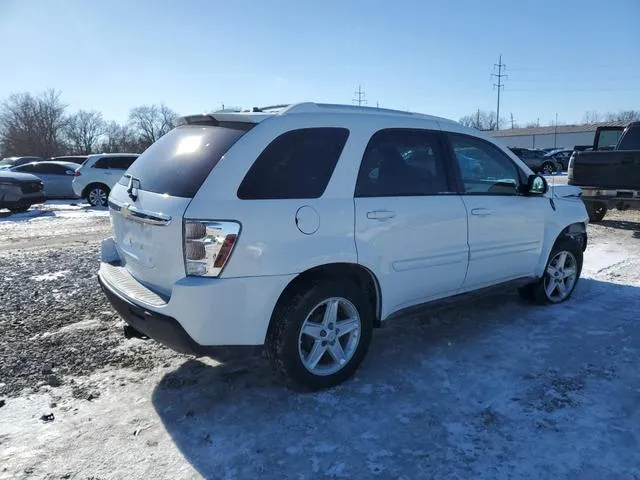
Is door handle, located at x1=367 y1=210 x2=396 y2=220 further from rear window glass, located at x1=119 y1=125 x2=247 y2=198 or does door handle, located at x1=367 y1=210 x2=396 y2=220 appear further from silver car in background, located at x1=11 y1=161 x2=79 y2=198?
silver car in background, located at x1=11 y1=161 x2=79 y2=198

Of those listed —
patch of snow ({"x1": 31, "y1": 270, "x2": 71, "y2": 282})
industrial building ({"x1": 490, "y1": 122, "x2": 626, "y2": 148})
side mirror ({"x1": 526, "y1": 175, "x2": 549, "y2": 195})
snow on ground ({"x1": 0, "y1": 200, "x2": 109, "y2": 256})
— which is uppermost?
industrial building ({"x1": 490, "y1": 122, "x2": 626, "y2": 148})

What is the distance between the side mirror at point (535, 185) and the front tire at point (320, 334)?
2.20 meters

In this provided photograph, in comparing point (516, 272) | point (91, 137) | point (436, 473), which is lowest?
point (436, 473)

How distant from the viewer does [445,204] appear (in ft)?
12.9

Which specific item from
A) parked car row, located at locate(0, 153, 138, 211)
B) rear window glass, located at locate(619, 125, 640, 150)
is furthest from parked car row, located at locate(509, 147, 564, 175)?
parked car row, located at locate(0, 153, 138, 211)

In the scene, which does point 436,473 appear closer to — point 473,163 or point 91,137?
point 473,163

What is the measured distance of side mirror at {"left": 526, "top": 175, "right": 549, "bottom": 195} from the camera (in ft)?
15.4

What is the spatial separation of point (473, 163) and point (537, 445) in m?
2.43

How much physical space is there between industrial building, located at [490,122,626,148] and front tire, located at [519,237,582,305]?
8522 cm

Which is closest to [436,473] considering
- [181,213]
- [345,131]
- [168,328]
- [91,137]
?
[168,328]

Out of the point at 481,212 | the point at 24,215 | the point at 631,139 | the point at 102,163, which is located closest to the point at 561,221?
the point at 481,212

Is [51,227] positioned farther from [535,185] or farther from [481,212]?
[535,185]

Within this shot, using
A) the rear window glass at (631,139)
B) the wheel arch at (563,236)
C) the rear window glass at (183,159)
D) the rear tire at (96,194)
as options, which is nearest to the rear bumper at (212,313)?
the rear window glass at (183,159)

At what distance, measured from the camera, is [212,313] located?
288 centimetres
